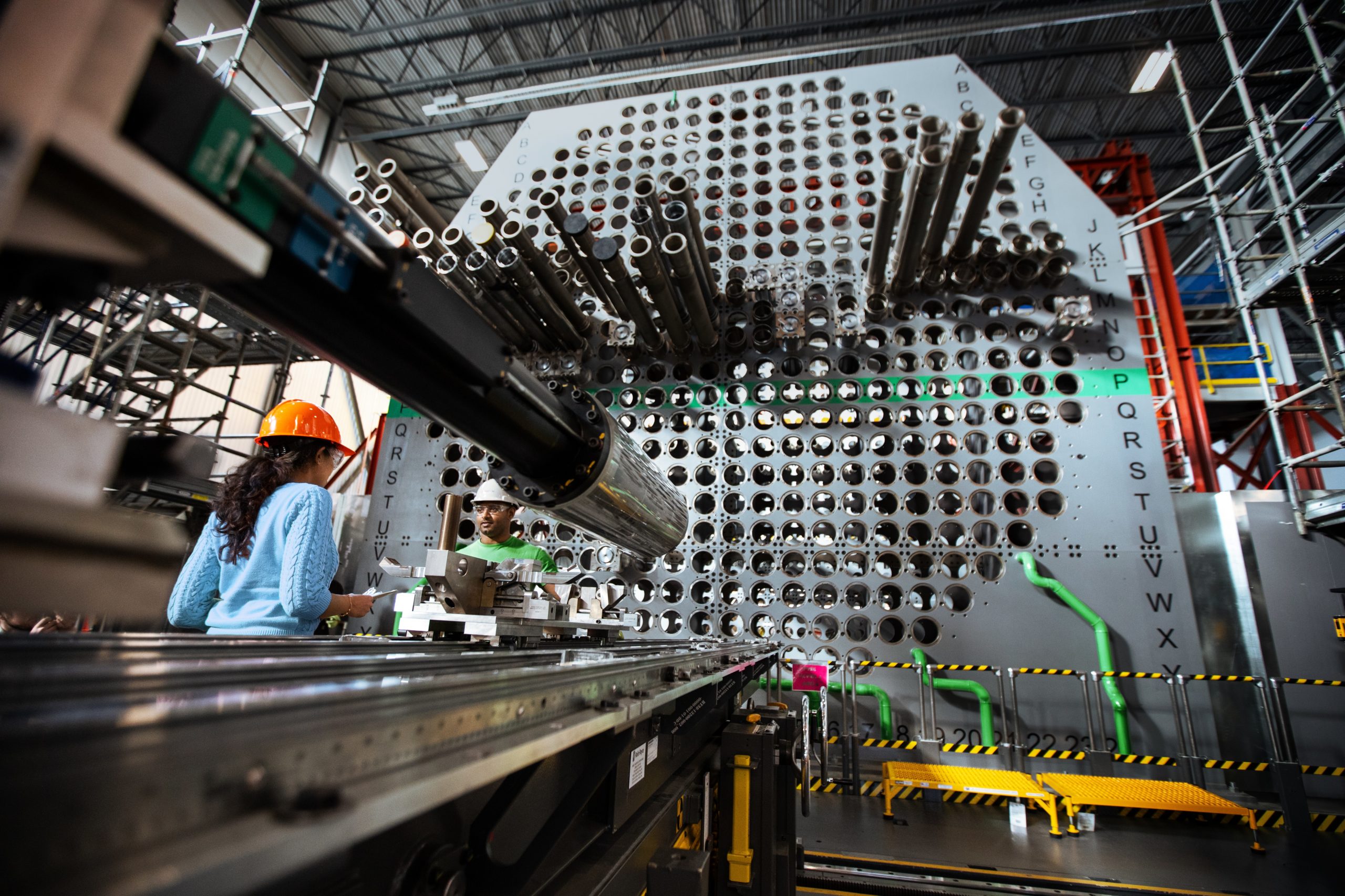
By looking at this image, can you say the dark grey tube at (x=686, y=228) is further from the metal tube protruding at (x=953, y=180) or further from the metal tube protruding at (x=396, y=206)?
the metal tube protruding at (x=396, y=206)

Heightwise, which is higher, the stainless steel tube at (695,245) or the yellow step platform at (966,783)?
the stainless steel tube at (695,245)

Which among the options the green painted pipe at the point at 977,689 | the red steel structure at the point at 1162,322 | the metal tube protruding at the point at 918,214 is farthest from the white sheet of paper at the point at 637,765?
the red steel structure at the point at 1162,322

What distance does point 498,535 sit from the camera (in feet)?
12.5

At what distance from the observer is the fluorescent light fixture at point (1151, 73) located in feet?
27.8

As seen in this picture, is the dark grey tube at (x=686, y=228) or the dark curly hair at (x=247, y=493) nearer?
the dark curly hair at (x=247, y=493)

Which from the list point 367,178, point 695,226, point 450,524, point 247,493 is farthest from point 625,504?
point 367,178

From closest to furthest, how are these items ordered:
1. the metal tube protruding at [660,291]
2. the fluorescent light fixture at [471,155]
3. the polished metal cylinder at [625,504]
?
the polished metal cylinder at [625,504], the metal tube protruding at [660,291], the fluorescent light fixture at [471,155]

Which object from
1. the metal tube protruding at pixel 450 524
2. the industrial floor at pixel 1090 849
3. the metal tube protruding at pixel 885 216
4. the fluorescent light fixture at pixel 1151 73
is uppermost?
the fluorescent light fixture at pixel 1151 73

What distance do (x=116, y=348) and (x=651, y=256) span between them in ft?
18.7

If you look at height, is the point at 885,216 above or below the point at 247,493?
above

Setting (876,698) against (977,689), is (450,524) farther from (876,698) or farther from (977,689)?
(977,689)

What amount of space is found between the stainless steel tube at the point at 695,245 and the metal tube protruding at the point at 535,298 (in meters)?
1.19

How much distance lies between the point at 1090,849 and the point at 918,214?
4.07 meters

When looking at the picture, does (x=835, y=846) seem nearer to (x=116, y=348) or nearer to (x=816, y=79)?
(x=816, y=79)
